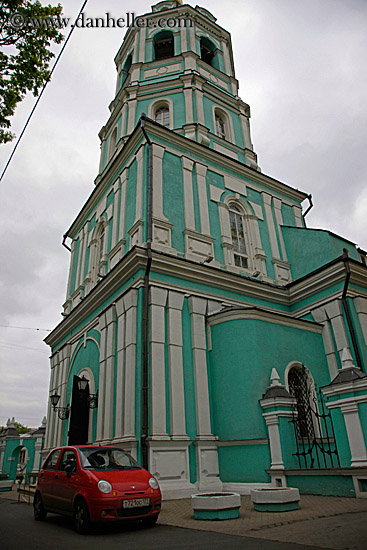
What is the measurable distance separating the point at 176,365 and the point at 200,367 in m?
0.83

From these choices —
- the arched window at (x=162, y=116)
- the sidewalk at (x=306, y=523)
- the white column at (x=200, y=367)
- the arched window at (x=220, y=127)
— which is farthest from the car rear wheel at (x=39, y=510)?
the arched window at (x=220, y=127)

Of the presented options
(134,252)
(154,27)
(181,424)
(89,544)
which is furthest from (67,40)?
(154,27)

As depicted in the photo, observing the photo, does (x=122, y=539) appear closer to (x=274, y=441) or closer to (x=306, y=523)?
(x=306, y=523)

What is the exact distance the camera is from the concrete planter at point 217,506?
6539 mm

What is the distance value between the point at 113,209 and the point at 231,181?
17.3ft

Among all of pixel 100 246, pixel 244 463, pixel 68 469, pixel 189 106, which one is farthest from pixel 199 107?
pixel 68 469

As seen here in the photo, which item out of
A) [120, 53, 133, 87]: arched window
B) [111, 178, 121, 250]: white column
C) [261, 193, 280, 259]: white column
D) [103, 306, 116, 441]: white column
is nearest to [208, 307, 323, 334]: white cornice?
[103, 306, 116, 441]: white column

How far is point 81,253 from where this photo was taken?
64.7 ft

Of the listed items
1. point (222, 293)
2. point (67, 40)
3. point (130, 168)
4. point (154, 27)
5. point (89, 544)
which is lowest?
point (89, 544)

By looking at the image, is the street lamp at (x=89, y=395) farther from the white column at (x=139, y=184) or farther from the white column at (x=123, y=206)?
the white column at (x=139, y=184)

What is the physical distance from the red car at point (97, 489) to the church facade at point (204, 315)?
3118mm

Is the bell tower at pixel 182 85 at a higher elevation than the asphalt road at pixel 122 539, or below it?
A: higher

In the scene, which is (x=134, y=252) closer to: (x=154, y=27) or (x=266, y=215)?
(x=266, y=215)

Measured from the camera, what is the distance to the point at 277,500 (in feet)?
22.7
